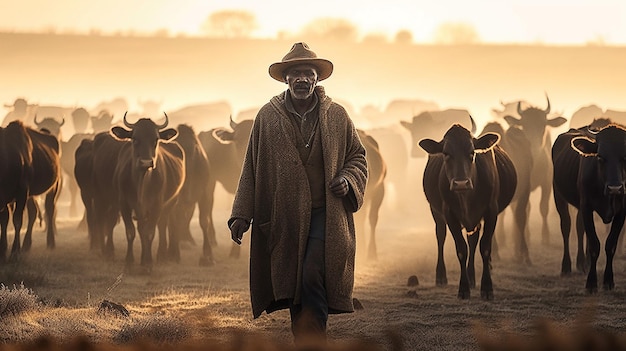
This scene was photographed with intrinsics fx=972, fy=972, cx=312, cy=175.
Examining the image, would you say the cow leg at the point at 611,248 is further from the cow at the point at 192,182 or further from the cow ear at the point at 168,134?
the cow at the point at 192,182

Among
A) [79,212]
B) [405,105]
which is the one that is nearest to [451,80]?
[405,105]

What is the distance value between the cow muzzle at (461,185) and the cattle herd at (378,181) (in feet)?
0.08

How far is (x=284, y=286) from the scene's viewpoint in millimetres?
6719

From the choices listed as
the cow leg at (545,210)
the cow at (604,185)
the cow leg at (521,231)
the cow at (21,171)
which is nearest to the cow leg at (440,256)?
the cow at (604,185)

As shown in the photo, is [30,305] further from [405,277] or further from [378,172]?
[378,172]

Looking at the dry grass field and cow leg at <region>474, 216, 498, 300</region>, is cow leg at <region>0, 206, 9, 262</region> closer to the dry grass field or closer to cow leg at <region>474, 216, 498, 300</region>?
the dry grass field

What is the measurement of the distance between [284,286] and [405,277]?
23.6ft

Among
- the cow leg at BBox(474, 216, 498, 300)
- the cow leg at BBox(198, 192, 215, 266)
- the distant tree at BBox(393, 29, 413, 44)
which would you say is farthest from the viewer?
the distant tree at BBox(393, 29, 413, 44)

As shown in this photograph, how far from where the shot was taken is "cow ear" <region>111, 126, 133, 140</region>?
49.0ft

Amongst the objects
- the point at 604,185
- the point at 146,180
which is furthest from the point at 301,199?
the point at 146,180

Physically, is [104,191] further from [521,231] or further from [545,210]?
[545,210]

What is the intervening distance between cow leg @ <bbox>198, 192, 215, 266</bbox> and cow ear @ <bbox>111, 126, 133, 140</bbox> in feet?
7.30

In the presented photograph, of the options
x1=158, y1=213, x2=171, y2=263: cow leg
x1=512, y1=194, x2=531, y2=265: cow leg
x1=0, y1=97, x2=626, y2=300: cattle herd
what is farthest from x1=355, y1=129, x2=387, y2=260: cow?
x1=158, y1=213, x2=171, y2=263: cow leg

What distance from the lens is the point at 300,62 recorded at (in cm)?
698
